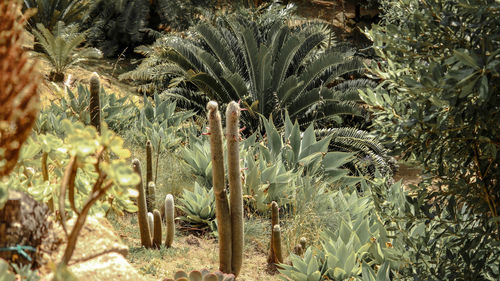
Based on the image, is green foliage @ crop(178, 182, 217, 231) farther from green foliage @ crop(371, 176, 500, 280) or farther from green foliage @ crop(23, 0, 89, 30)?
green foliage @ crop(23, 0, 89, 30)

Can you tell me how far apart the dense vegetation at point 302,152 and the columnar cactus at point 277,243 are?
2cm

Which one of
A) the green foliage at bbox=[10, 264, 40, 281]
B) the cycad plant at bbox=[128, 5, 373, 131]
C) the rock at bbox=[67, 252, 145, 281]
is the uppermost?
the cycad plant at bbox=[128, 5, 373, 131]

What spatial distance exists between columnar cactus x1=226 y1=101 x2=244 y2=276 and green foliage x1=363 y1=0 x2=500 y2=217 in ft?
3.64

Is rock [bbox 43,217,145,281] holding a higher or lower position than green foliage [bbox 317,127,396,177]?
lower

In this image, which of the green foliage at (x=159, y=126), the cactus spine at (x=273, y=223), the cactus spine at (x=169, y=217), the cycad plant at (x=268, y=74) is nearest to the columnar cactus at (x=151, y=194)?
the cactus spine at (x=169, y=217)

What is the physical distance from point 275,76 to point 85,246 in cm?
802

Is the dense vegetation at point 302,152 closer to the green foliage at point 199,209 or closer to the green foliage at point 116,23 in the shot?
the green foliage at point 199,209

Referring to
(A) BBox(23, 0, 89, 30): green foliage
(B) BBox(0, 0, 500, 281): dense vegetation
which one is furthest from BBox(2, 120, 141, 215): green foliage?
(A) BBox(23, 0, 89, 30): green foliage

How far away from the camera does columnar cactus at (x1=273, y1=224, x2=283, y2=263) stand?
4.46 meters

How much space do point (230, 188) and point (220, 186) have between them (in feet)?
0.46

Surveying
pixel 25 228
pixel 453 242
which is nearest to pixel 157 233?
pixel 453 242

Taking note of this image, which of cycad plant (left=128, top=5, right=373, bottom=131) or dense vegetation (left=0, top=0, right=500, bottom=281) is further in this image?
cycad plant (left=128, top=5, right=373, bottom=131)

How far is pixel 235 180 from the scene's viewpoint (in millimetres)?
4074

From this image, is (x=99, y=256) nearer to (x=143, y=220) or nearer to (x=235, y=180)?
(x=235, y=180)
